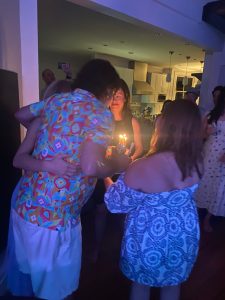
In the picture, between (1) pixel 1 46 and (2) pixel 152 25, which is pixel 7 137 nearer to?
(1) pixel 1 46

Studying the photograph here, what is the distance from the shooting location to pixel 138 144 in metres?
2.17

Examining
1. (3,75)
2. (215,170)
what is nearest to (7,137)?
(3,75)

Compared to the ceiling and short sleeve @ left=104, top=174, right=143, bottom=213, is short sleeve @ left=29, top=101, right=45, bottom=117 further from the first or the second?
the ceiling

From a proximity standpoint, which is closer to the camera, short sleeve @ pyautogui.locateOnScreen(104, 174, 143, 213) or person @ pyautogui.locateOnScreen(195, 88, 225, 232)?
short sleeve @ pyautogui.locateOnScreen(104, 174, 143, 213)

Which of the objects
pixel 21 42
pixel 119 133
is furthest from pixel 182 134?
pixel 21 42

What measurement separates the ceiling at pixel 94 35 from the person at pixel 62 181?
2.13m

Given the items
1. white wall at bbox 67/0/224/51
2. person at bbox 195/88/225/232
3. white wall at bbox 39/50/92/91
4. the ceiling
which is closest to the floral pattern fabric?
white wall at bbox 67/0/224/51

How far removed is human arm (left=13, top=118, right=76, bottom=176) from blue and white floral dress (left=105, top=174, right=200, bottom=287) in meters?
0.32

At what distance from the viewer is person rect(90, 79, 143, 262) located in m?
1.87

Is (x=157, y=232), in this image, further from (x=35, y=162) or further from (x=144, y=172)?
Answer: (x=35, y=162)

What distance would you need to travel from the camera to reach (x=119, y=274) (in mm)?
1830

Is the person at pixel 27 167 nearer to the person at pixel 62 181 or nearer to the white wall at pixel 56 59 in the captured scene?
the person at pixel 62 181

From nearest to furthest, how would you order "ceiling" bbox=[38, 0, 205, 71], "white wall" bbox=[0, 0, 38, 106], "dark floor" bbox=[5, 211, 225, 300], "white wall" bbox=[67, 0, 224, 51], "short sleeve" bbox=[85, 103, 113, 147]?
"short sleeve" bbox=[85, 103, 113, 147] → "white wall" bbox=[0, 0, 38, 106] → "dark floor" bbox=[5, 211, 225, 300] → "white wall" bbox=[67, 0, 224, 51] → "ceiling" bbox=[38, 0, 205, 71]

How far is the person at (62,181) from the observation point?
36.1 inches
